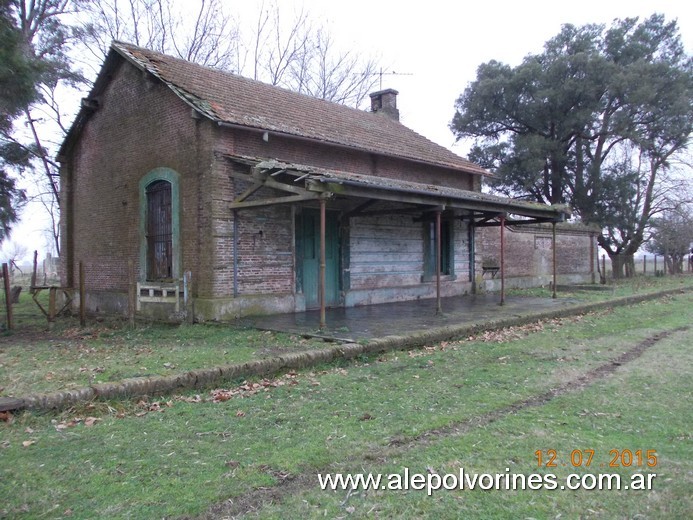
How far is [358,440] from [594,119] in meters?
26.2

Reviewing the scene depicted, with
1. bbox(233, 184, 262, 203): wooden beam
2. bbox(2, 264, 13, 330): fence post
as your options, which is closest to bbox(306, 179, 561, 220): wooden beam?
bbox(233, 184, 262, 203): wooden beam

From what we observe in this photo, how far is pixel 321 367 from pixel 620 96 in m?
24.3

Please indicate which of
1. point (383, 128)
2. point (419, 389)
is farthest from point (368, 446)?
point (383, 128)

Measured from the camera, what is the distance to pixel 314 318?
10.7m

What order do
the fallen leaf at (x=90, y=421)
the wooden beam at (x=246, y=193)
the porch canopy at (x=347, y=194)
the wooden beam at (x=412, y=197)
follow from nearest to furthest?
the fallen leaf at (x=90, y=421)
the wooden beam at (x=412, y=197)
the porch canopy at (x=347, y=194)
the wooden beam at (x=246, y=193)

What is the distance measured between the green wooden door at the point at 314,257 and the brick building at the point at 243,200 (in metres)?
0.04

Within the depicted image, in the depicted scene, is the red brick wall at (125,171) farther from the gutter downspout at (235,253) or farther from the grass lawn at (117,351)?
the grass lawn at (117,351)

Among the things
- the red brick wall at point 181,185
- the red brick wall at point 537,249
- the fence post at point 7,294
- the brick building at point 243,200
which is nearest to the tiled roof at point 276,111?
the brick building at point 243,200

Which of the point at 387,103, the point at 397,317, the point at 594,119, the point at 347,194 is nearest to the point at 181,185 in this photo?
the point at 347,194

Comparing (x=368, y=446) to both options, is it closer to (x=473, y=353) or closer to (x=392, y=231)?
(x=473, y=353)

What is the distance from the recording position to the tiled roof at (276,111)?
11258 mm

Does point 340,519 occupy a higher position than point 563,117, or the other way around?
point 563,117

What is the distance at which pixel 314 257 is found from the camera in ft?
41.8

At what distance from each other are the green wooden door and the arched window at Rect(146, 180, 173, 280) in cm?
299
